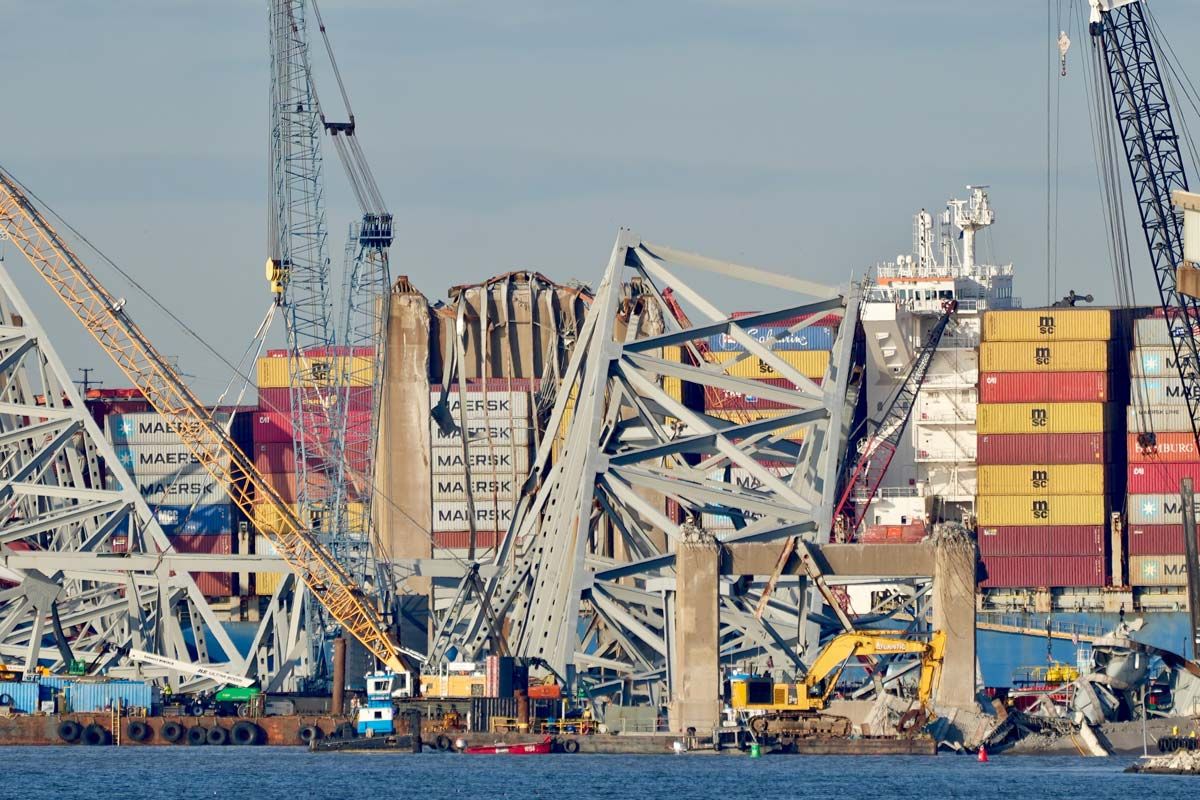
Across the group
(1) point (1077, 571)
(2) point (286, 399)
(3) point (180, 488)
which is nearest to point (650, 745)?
(1) point (1077, 571)

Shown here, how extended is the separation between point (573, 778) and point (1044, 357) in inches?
2013

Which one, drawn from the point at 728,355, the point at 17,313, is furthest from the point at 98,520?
the point at 728,355

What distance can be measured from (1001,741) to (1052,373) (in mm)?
37069

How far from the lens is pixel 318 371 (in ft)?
436

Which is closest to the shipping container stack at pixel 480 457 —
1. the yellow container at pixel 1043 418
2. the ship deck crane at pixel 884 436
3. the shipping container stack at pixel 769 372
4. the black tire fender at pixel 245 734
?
the shipping container stack at pixel 769 372

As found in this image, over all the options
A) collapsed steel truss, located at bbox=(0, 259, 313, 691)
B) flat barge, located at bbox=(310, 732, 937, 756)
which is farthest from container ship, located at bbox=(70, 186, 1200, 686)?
flat barge, located at bbox=(310, 732, 937, 756)

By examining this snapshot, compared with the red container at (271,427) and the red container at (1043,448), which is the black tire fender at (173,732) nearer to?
the red container at (271,427)

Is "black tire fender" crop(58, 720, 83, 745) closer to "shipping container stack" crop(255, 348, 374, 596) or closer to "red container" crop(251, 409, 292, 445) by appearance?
"shipping container stack" crop(255, 348, 374, 596)

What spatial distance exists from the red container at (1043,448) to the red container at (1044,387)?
157 cm

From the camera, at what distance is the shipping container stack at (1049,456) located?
419 ft

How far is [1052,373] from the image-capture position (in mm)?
129000

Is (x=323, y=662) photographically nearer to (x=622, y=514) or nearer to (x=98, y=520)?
(x=98, y=520)

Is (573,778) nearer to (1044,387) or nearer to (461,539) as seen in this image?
(1044,387)

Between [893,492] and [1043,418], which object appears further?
[893,492]
